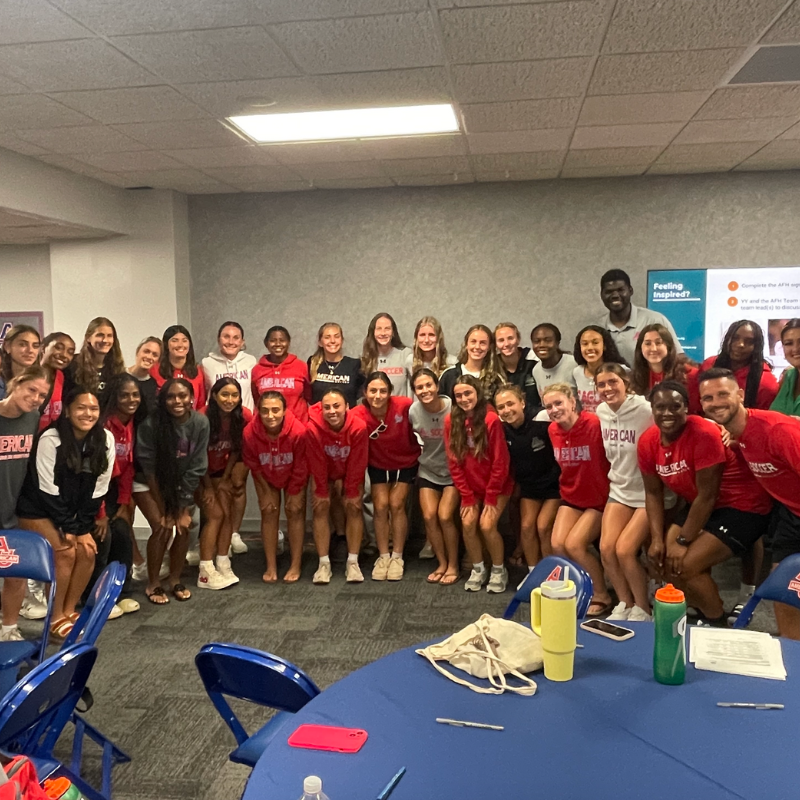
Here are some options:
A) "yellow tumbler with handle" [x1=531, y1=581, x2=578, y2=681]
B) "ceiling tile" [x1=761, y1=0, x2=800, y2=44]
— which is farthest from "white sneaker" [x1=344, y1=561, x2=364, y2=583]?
"ceiling tile" [x1=761, y1=0, x2=800, y2=44]

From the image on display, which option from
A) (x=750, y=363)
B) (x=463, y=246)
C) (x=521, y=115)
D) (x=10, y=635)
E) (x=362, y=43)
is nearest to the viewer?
(x=362, y=43)

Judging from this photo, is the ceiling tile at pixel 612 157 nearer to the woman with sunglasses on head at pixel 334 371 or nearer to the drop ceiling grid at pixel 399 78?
the drop ceiling grid at pixel 399 78

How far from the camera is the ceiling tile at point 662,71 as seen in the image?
286 cm

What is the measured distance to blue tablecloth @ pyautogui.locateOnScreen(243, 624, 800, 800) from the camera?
3.82 feet

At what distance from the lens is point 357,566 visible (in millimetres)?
4441

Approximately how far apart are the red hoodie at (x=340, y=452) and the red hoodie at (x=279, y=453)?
0.22ft

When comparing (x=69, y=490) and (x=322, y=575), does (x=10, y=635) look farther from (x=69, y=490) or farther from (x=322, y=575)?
(x=322, y=575)

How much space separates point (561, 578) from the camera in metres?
2.12

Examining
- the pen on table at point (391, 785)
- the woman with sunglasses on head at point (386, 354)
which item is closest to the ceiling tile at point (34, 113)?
the woman with sunglasses on head at point (386, 354)

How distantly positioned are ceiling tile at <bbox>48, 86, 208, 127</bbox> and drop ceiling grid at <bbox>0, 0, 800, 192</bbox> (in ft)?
0.04

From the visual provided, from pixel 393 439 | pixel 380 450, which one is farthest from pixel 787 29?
pixel 380 450

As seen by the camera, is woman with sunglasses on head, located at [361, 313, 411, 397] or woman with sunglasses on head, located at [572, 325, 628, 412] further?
woman with sunglasses on head, located at [361, 313, 411, 397]

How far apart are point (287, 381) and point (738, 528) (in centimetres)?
306

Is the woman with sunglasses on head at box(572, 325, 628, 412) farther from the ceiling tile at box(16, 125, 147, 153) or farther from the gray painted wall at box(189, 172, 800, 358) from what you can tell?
the ceiling tile at box(16, 125, 147, 153)
